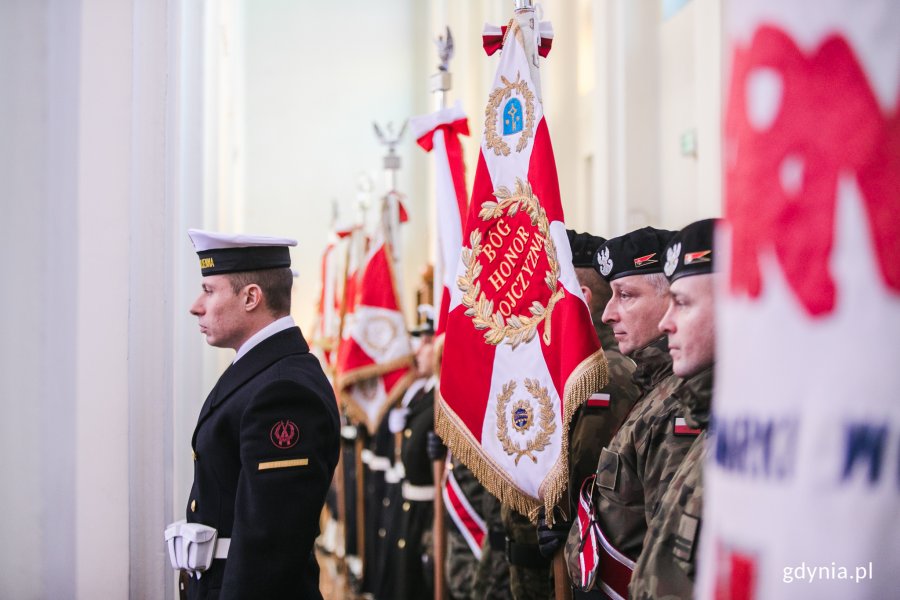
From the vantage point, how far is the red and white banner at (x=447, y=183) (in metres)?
3.68

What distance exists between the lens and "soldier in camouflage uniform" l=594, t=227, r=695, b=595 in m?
2.13

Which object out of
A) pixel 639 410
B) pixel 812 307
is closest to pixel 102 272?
pixel 639 410

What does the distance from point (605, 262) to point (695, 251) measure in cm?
69

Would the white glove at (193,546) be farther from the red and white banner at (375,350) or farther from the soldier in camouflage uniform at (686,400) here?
the red and white banner at (375,350)

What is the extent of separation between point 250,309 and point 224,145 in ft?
16.4

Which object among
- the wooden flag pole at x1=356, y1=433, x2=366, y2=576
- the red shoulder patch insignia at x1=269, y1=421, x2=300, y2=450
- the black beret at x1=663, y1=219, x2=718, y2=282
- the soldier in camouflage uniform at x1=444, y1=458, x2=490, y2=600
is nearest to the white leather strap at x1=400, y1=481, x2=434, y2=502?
the soldier in camouflage uniform at x1=444, y1=458, x2=490, y2=600

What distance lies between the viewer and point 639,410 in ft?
7.57

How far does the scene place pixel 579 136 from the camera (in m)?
6.69

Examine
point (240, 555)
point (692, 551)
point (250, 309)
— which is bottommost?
point (240, 555)

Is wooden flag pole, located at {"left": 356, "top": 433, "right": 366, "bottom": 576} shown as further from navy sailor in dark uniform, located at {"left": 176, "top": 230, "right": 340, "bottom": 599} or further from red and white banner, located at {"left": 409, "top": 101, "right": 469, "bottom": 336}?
navy sailor in dark uniform, located at {"left": 176, "top": 230, "right": 340, "bottom": 599}

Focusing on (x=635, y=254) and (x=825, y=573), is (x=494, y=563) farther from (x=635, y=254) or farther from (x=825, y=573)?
(x=825, y=573)

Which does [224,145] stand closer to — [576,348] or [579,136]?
[579,136]

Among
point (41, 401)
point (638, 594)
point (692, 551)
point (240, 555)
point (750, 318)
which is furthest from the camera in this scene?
point (41, 401)

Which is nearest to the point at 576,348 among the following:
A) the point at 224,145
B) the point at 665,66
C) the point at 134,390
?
the point at 134,390
